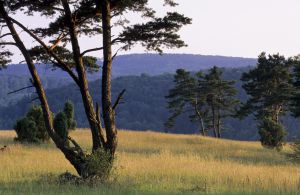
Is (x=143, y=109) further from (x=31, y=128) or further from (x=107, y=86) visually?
(x=107, y=86)

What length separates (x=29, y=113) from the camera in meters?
27.3

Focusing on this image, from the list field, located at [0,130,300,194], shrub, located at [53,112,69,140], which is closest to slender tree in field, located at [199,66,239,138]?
shrub, located at [53,112,69,140]

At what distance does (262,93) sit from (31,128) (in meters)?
26.1

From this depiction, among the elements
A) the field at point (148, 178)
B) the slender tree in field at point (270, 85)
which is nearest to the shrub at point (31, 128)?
the field at point (148, 178)

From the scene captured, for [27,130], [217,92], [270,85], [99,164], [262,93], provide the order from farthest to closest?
1. [217,92]
2. [262,93]
3. [270,85]
4. [27,130]
5. [99,164]

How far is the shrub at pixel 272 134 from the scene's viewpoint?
32.5 m

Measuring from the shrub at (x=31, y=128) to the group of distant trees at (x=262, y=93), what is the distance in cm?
1380

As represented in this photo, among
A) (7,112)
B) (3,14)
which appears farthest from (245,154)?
(7,112)

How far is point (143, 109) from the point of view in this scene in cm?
13888

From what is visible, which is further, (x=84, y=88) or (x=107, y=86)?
(x=84, y=88)

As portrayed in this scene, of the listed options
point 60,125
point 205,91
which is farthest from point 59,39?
point 205,91

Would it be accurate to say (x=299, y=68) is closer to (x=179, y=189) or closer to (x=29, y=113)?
(x=29, y=113)

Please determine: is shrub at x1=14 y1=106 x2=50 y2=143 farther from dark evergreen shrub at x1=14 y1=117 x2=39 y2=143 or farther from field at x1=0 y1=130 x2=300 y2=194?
field at x1=0 y1=130 x2=300 y2=194

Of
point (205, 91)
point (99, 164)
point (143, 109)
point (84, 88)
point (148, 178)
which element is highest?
point (84, 88)
